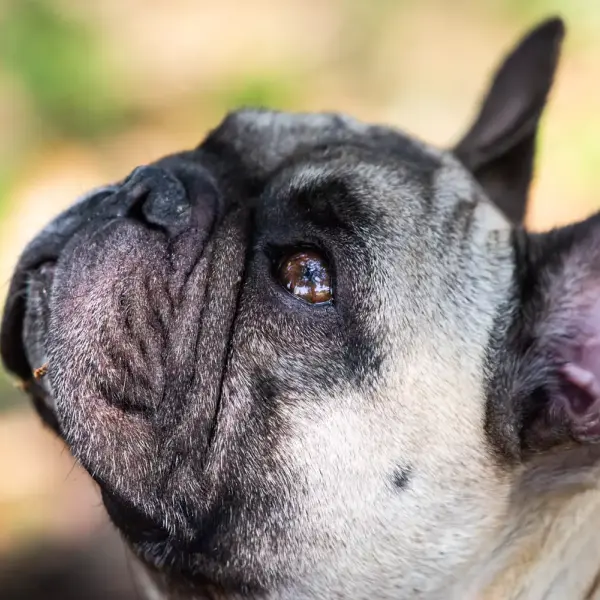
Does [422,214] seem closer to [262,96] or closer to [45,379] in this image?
[45,379]

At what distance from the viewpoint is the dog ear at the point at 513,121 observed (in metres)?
2.05


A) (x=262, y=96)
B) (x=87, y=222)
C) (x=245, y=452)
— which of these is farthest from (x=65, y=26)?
(x=245, y=452)

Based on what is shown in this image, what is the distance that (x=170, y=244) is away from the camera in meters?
1.54

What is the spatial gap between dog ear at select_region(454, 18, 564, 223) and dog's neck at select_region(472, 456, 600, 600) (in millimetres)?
841

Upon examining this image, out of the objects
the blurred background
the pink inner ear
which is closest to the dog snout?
the pink inner ear

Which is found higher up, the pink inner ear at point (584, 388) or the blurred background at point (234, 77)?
the blurred background at point (234, 77)

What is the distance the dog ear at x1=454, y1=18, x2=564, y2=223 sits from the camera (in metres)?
2.05

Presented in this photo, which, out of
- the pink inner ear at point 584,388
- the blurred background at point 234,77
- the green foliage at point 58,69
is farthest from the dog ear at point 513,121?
the green foliage at point 58,69

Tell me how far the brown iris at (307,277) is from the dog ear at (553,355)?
343mm

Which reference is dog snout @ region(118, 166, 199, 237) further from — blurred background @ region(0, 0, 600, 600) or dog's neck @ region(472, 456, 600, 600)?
blurred background @ region(0, 0, 600, 600)

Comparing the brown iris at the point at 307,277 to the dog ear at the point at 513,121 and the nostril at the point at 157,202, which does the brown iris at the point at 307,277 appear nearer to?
the nostril at the point at 157,202

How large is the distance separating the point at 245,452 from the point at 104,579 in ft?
4.47

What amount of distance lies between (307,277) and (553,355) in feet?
1.59

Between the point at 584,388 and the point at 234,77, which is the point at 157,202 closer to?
the point at 584,388
